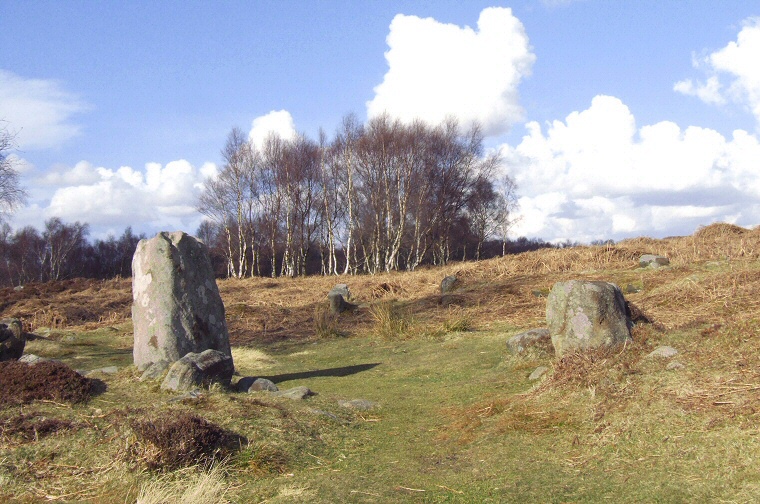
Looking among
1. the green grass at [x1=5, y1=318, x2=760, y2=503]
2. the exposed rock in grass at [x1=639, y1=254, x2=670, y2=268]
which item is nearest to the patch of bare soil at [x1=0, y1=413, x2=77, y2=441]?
the green grass at [x1=5, y1=318, x2=760, y2=503]

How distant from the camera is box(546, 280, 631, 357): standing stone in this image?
742cm

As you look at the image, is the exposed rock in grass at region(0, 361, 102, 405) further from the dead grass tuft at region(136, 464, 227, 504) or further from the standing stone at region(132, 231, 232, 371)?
the dead grass tuft at region(136, 464, 227, 504)

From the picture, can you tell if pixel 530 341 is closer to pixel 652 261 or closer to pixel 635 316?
pixel 635 316

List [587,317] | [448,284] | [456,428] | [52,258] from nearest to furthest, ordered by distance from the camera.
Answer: [456,428], [587,317], [448,284], [52,258]

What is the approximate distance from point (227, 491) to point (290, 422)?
5.15ft

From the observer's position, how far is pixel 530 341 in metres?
8.84

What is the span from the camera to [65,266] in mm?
64250

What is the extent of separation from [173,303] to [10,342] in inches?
136

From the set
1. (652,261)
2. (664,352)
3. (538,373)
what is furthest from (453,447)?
(652,261)

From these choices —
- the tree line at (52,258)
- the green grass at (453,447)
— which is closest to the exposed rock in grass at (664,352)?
the green grass at (453,447)

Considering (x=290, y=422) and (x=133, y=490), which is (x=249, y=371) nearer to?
(x=290, y=422)

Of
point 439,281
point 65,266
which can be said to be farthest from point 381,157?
point 65,266

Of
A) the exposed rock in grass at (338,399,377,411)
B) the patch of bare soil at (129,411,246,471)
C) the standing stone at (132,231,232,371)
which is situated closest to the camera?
the patch of bare soil at (129,411,246,471)

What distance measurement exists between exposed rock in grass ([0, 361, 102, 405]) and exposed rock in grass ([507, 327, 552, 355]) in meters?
5.39
